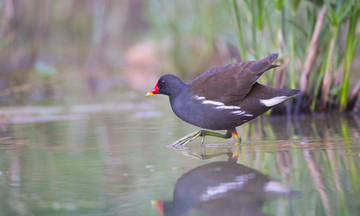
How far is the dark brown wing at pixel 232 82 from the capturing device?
13.5 ft

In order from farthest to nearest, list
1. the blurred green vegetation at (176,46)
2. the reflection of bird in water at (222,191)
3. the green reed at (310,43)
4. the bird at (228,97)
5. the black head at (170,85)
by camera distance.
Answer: the blurred green vegetation at (176,46)
the green reed at (310,43)
the black head at (170,85)
the bird at (228,97)
the reflection of bird in water at (222,191)

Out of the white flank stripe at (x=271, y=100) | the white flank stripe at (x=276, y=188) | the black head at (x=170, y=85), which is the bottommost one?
the white flank stripe at (x=276, y=188)

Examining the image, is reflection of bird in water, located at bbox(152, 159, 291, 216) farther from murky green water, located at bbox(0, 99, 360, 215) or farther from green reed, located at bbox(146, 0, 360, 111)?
green reed, located at bbox(146, 0, 360, 111)

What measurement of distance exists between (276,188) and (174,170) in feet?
2.45

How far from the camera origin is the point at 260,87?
167 inches

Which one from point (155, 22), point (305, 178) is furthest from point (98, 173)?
point (155, 22)

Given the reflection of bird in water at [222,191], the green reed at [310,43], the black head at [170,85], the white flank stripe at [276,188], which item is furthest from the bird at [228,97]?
the white flank stripe at [276,188]

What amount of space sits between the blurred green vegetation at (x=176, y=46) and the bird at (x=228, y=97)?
0.88 metres

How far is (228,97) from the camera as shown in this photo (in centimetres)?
411

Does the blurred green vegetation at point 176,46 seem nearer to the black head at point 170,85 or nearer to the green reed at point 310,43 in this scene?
the green reed at point 310,43

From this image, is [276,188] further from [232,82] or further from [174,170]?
[232,82]

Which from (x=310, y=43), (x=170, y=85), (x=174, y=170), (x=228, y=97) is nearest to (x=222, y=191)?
(x=174, y=170)

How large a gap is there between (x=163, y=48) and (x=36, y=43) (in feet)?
7.69

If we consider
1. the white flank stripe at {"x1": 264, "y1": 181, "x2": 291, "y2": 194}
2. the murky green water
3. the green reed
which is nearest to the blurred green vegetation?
the green reed
